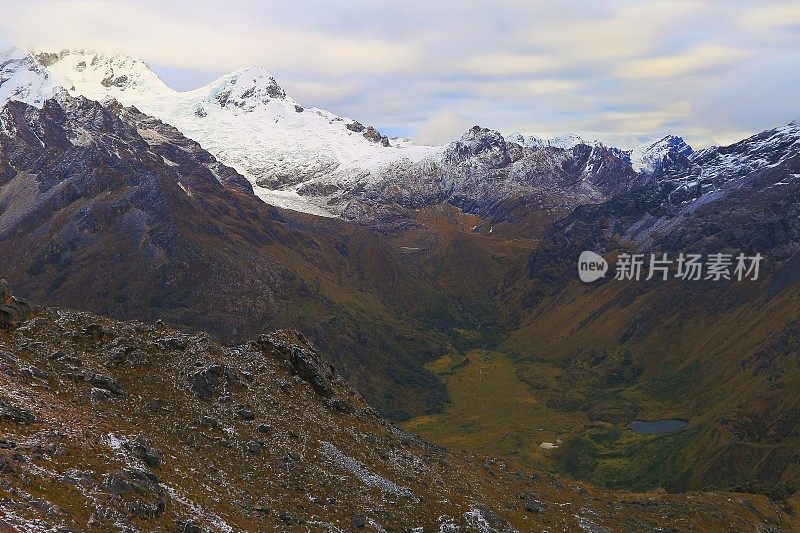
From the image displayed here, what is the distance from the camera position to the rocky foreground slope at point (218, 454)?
64.5 metres

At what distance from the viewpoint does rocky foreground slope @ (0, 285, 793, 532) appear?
212 feet

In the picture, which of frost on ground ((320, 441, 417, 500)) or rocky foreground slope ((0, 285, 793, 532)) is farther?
frost on ground ((320, 441, 417, 500))

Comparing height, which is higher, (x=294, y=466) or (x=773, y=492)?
(x=294, y=466)

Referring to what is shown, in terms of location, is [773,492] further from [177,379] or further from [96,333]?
[96,333]

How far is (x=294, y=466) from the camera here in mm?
87625

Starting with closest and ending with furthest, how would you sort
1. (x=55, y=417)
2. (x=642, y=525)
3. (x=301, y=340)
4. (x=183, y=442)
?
1. (x=55, y=417)
2. (x=183, y=442)
3. (x=642, y=525)
4. (x=301, y=340)

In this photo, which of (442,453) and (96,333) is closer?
(96,333)

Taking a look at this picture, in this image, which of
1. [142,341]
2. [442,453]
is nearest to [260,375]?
[142,341]

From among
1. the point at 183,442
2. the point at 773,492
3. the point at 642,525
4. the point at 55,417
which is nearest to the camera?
the point at 55,417

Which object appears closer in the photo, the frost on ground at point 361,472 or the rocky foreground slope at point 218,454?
the rocky foreground slope at point 218,454

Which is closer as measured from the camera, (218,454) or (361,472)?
(218,454)

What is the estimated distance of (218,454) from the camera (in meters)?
85.1

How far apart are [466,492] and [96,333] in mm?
53163

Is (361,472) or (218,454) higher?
(218,454)
